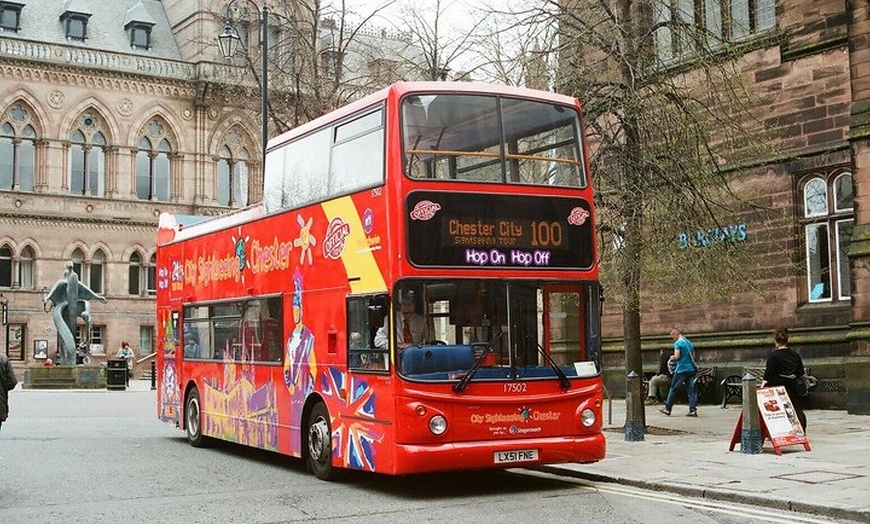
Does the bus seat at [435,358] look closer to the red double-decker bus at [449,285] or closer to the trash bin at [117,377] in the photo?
the red double-decker bus at [449,285]

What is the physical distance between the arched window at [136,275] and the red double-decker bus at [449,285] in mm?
47652

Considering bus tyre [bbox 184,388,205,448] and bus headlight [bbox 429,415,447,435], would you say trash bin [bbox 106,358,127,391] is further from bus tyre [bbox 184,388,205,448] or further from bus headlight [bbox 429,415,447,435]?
bus headlight [bbox 429,415,447,435]

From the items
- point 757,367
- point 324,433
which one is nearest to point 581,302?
point 324,433

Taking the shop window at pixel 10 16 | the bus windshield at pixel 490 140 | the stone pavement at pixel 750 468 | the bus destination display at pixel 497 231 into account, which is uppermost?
the shop window at pixel 10 16

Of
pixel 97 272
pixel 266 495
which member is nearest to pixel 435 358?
pixel 266 495

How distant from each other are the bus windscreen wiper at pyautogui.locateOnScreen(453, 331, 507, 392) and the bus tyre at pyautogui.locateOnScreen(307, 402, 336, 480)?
2.23 meters

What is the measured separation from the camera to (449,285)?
466 inches

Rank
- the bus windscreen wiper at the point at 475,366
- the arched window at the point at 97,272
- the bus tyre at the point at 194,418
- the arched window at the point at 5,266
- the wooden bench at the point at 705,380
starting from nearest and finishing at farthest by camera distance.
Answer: the bus windscreen wiper at the point at 475,366 → the bus tyre at the point at 194,418 → the wooden bench at the point at 705,380 → the arched window at the point at 5,266 → the arched window at the point at 97,272

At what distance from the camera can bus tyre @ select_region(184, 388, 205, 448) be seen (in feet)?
60.0

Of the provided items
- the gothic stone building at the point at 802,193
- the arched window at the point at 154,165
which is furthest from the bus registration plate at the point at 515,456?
the arched window at the point at 154,165

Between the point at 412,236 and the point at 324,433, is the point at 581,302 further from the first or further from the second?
the point at 324,433

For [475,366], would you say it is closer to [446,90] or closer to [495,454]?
[495,454]

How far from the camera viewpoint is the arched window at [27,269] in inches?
2210

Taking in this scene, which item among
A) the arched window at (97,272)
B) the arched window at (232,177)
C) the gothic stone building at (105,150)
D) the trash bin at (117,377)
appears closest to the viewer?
the trash bin at (117,377)
